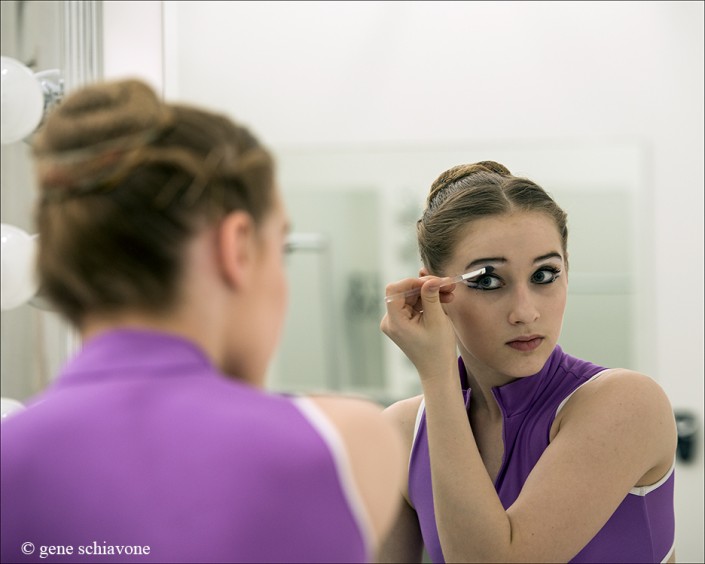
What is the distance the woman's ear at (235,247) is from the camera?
433mm

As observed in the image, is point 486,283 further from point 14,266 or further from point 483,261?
point 14,266

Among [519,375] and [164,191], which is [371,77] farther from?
[164,191]

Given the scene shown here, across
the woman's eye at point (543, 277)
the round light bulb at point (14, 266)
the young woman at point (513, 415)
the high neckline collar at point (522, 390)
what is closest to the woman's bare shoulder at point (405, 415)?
the young woman at point (513, 415)

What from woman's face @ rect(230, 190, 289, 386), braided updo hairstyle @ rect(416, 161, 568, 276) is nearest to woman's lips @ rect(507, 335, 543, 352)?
braided updo hairstyle @ rect(416, 161, 568, 276)

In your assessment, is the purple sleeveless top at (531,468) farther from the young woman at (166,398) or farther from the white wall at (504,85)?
the white wall at (504,85)

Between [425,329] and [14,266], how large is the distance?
51 centimetres

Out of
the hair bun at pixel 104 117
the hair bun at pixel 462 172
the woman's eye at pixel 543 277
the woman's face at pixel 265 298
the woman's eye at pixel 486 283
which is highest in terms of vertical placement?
the hair bun at pixel 104 117

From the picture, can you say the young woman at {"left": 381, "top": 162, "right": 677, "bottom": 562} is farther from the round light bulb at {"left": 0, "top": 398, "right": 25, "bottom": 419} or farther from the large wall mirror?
the large wall mirror

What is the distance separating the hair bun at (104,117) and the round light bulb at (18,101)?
2.18ft

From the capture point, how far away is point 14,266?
104 centimetres

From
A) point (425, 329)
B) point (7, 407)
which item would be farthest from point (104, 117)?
point (7, 407)

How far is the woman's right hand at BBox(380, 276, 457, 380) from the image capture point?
2.87 ft

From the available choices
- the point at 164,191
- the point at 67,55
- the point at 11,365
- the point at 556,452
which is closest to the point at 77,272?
the point at 164,191

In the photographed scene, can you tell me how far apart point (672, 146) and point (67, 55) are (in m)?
1.39
